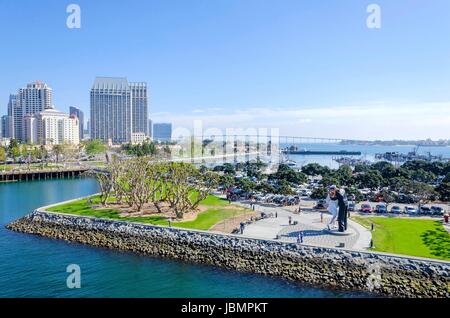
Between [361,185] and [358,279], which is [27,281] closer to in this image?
[358,279]

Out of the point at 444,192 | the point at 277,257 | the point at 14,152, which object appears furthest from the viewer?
the point at 14,152

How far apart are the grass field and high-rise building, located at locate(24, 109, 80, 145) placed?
382ft

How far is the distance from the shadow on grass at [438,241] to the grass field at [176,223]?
42.4 ft

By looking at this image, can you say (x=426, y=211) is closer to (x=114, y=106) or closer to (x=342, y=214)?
(x=342, y=214)

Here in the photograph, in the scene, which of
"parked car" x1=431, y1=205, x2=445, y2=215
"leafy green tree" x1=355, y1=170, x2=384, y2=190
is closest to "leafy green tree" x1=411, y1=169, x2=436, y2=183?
"leafy green tree" x1=355, y1=170, x2=384, y2=190

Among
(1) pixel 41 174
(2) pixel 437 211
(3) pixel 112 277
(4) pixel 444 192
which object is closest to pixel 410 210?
(2) pixel 437 211

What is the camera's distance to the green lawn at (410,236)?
68.3ft

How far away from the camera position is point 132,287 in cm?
1905

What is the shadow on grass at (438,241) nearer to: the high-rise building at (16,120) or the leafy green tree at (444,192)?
the leafy green tree at (444,192)

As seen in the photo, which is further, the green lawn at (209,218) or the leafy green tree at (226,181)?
the leafy green tree at (226,181)

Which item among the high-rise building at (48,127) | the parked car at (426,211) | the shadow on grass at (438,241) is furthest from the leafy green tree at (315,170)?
the high-rise building at (48,127)

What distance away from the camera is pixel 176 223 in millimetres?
27281

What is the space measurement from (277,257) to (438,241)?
30.0 feet
